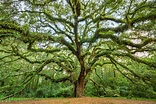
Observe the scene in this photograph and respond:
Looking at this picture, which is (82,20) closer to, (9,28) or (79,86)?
(9,28)

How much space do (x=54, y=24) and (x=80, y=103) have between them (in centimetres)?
423

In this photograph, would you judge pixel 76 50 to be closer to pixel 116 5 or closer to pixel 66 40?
pixel 66 40

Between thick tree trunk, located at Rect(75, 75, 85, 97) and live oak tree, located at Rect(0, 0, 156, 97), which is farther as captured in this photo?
thick tree trunk, located at Rect(75, 75, 85, 97)

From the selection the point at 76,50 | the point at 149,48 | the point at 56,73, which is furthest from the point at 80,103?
the point at 56,73

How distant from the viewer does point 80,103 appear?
27.8 ft

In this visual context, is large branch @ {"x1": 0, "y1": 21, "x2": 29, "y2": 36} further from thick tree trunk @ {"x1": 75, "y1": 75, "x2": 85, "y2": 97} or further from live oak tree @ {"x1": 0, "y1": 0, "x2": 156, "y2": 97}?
thick tree trunk @ {"x1": 75, "y1": 75, "x2": 85, "y2": 97}

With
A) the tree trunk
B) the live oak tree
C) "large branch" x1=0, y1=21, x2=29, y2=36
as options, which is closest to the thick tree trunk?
the tree trunk

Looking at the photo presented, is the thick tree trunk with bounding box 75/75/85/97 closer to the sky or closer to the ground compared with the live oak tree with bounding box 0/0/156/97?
closer to the ground

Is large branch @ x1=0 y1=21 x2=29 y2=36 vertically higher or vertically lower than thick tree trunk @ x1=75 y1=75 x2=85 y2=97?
higher

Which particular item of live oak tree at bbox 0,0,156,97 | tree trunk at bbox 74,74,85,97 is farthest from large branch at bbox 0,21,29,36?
tree trunk at bbox 74,74,85,97

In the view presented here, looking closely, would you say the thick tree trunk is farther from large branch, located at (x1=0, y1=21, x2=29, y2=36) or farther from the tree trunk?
large branch, located at (x1=0, y1=21, x2=29, y2=36)

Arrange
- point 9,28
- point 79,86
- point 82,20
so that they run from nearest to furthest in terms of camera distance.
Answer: point 9,28
point 82,20
point 79,86

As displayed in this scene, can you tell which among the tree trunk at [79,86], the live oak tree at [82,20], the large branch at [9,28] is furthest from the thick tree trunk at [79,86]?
the large branch at [9,28]

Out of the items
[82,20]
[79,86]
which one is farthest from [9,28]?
[79,86]
